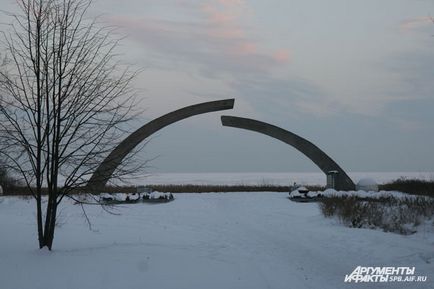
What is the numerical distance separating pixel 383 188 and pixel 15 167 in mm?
23999

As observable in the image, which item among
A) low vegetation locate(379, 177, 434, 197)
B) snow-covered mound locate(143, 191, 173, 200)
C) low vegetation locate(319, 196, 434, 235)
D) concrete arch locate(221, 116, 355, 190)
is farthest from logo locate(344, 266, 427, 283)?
concrete arch locate(221, 116, 355, 190)

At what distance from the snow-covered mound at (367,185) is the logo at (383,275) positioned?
18.2 m

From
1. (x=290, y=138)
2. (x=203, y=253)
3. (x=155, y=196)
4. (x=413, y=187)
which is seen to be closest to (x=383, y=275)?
(x=203, y=253)

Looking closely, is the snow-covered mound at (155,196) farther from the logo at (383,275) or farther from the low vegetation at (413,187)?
the logo at (383,275)

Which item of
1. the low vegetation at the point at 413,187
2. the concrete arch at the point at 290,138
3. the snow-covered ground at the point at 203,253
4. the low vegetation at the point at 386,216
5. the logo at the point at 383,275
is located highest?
the concrete arch at the point at 290,138

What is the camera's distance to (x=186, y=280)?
24.3 feet

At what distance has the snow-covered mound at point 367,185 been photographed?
26.0 metres

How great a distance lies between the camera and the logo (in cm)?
778

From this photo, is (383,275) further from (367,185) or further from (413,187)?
(413,187)

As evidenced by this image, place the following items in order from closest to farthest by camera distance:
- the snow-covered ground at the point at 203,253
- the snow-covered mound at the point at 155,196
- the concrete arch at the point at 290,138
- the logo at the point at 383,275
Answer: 1. the snow-covered ground at the point at 203,253
2. the logo at the point at 383,275
3. the snow-covered mound at the point at 155,196
4. the concrete arch at the point at 290,138

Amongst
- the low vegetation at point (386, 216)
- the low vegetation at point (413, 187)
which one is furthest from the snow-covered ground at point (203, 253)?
the low vegetation at point (413, 187)

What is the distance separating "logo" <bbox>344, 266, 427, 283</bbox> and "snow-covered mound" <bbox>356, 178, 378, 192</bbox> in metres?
18.2

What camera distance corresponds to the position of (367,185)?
2636cm

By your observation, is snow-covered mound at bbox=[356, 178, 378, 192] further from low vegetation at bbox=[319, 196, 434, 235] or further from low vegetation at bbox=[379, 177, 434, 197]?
low vegetation at bbox=[319, 196, 434, 235]
